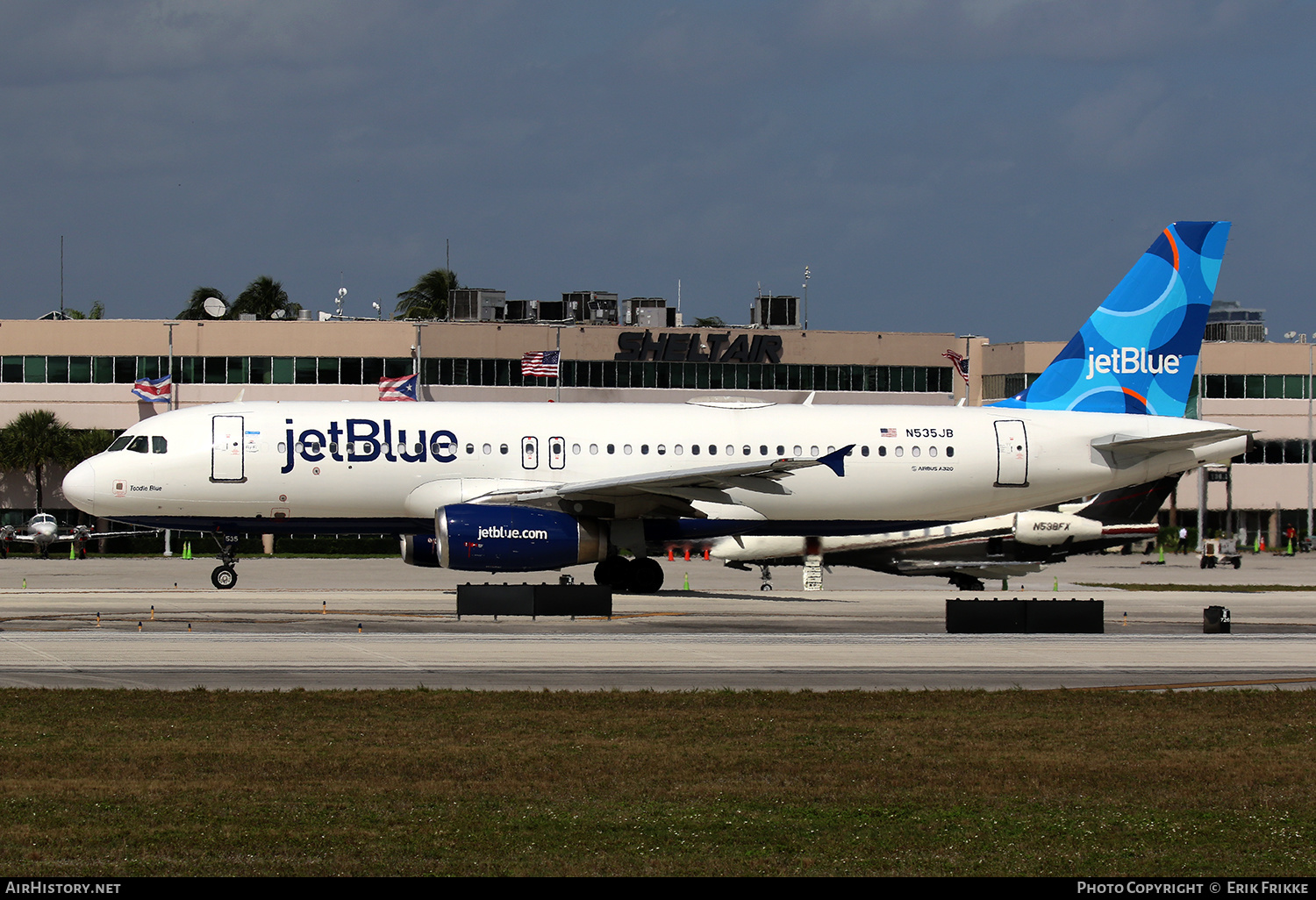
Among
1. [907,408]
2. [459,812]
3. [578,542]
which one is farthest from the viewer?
[907,408]

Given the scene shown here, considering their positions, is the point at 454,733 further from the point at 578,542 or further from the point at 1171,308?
the point at 1171,308

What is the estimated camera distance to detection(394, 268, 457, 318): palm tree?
111 m

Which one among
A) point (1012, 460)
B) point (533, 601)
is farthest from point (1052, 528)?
point (533, 601)

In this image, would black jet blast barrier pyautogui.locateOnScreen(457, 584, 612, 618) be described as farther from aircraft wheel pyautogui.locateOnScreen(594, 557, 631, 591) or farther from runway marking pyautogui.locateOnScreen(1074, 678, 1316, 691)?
runway marking pyautogui.locateOnScreen(1074, 678, 1316, 691)

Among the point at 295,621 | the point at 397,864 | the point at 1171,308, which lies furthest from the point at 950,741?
the point at 1171,308

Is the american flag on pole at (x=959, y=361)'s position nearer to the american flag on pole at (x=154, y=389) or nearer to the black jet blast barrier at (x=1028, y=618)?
the american flag on pole at (x=154, y=389)

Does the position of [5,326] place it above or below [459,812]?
above

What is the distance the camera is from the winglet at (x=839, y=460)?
36.3 meters

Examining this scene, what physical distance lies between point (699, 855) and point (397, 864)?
7.37ft

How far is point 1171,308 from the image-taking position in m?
39.4

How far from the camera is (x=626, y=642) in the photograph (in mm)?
26078

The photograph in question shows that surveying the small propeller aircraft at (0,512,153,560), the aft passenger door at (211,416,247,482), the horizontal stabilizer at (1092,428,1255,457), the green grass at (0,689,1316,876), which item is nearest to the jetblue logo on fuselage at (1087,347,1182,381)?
the horizontal stabilizer at (1092,428,1255,457)

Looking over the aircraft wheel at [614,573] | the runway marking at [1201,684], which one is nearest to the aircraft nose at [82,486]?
the aircraft wheel at [614,573]

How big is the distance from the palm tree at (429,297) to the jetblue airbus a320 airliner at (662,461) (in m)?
74.6
